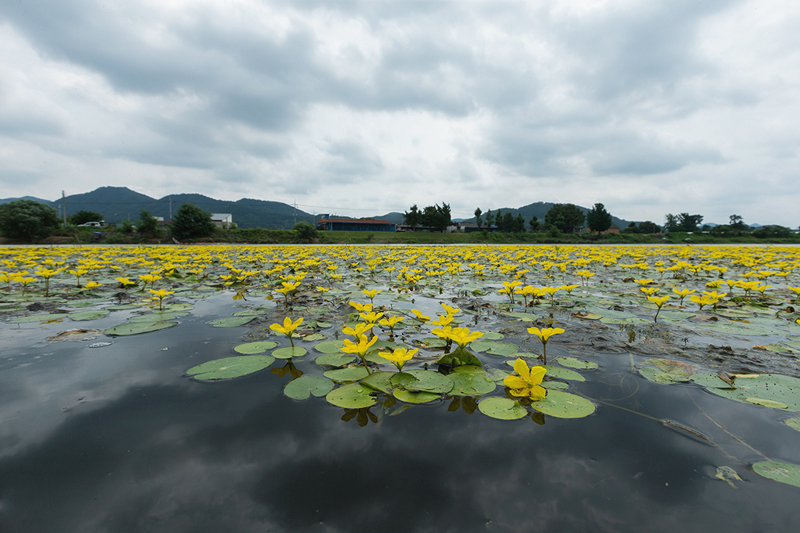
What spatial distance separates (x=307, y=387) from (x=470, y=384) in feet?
3.07

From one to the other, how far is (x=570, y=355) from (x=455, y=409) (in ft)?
4.02

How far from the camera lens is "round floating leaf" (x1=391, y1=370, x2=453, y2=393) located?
163 cm

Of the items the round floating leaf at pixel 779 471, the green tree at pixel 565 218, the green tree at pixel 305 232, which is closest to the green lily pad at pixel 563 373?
the round floating leaf at pixel 779 471

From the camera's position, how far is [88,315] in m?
3.16

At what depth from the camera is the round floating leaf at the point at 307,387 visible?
1.65 metres

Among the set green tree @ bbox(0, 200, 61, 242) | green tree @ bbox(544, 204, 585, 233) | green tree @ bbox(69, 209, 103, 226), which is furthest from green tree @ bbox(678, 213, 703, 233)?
green tree @ bbox(69, 209, 103, 226)

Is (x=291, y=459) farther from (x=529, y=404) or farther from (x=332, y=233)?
(x=332, y=233)

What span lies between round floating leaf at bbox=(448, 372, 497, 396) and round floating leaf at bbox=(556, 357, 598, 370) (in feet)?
2.03

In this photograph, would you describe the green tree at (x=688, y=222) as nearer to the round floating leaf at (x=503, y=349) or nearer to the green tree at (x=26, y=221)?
the round floating leaf at (x=503, y=349)

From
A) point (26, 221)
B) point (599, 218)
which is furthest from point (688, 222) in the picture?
point (26, 221)

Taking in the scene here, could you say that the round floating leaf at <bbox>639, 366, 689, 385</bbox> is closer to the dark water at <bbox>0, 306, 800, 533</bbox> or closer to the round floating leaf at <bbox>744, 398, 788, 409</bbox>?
the dark water at <bbox>0, 306, 800, 533</bbox>

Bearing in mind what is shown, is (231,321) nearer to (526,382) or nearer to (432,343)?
(432,343)

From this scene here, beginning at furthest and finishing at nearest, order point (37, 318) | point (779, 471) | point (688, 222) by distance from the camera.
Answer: point (688, 222) → point (37, 318) → point (779, 471)

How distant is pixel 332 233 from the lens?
125ft
